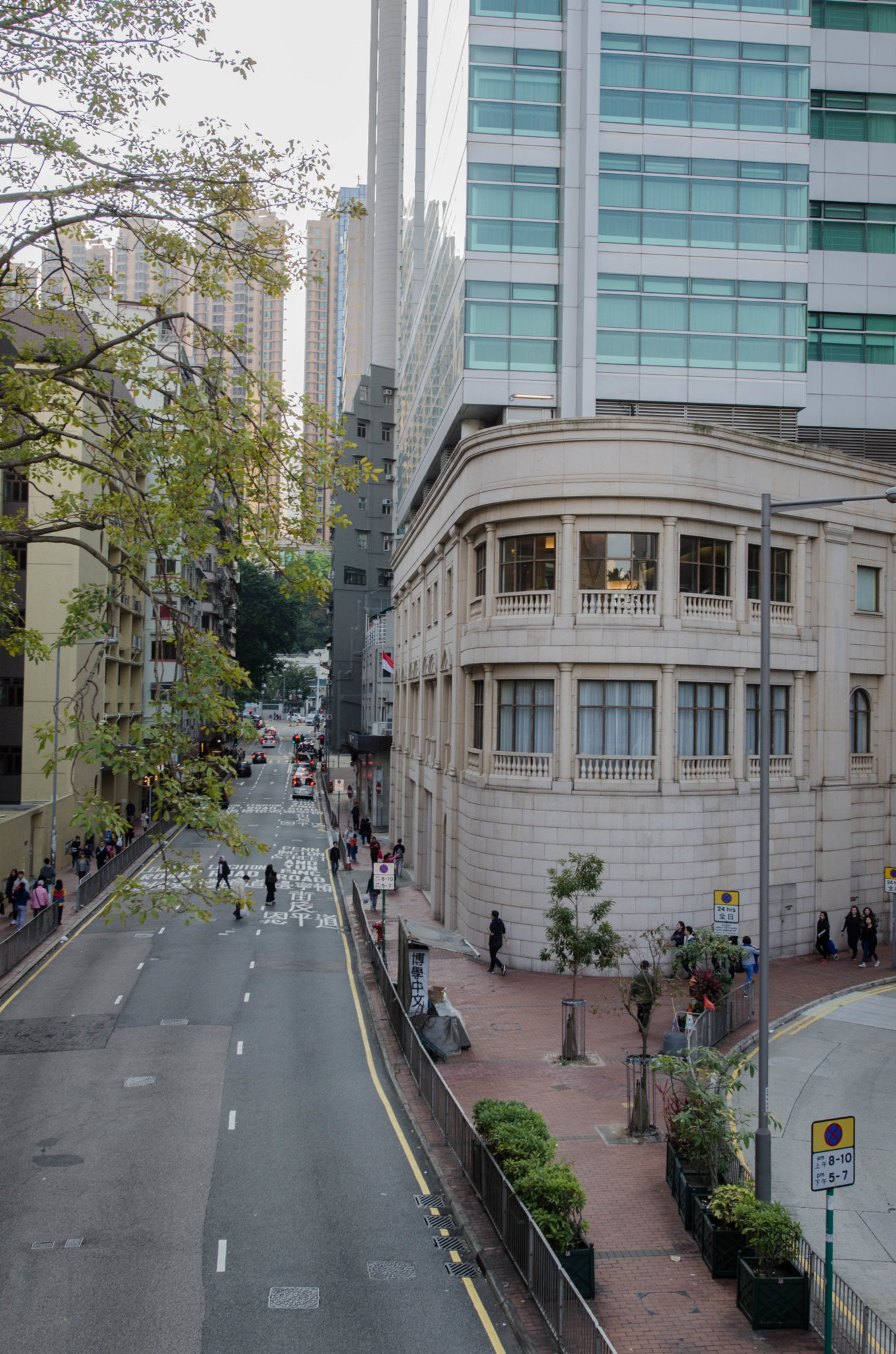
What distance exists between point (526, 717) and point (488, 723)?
1.20m

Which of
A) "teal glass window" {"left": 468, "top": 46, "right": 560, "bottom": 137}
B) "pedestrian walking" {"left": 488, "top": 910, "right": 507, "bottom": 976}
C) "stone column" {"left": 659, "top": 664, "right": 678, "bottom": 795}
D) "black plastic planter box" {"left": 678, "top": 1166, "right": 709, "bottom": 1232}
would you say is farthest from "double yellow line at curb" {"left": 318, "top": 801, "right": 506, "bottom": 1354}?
"teal glass window" {"left": 468, "top": 46, "right": 560, "bottom": 137}

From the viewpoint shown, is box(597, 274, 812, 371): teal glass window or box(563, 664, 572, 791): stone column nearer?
box(563, 664, 572, 791): stone column

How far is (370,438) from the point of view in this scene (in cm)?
10412

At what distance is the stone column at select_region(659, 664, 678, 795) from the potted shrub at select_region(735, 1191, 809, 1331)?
681 inches

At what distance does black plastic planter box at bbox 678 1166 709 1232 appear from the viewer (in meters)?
13.8

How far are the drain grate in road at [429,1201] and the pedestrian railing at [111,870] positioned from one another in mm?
21298

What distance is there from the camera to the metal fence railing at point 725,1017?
20242 millimetres

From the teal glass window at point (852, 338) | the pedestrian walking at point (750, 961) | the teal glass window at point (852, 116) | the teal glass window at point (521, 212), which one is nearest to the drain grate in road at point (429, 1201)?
the pedestrian walking at point (750, 961)

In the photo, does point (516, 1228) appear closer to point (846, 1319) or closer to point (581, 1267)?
point (581, 1267)

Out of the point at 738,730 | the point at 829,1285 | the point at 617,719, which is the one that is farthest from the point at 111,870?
the point at 829,1285

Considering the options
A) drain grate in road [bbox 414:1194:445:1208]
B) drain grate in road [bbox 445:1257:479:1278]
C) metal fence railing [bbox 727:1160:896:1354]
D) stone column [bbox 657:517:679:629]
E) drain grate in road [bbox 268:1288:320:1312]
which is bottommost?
drain grate in road [bbox 414:1194:445:1208]

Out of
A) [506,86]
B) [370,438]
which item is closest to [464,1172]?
[506,86]

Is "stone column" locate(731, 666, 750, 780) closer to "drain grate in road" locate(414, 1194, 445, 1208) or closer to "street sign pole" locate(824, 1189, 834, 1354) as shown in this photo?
"drain grate in road" locate(414, 1194, 445, 1208)

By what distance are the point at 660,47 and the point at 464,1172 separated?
32981 millimetres
